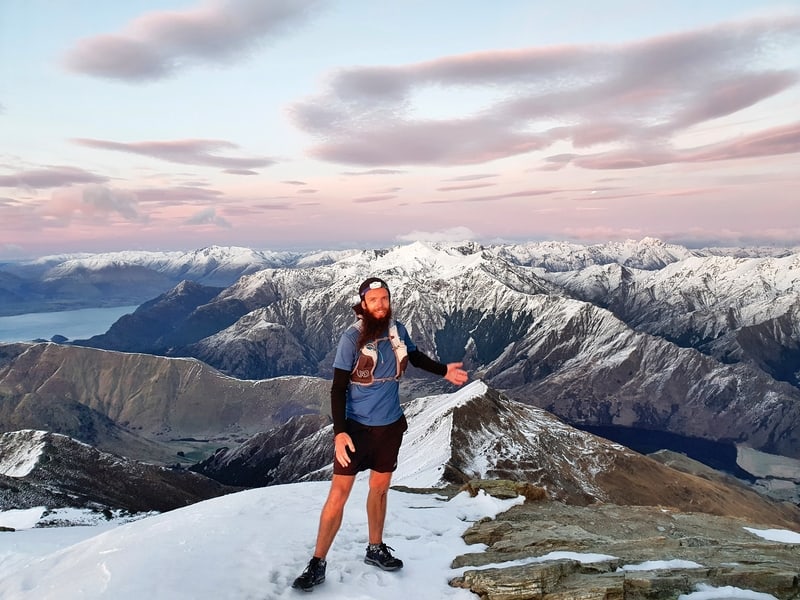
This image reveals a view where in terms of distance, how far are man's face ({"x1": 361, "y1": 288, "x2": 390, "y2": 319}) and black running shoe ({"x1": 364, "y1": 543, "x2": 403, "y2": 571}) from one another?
5.17m

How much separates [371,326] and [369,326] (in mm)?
39

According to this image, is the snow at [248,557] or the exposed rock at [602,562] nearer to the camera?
the snow at [248,557]

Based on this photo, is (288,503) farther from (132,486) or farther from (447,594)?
(132,486)

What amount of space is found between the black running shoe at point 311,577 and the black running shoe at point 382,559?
139 centimetres

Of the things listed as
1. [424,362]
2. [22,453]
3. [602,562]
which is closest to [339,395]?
[424,362]

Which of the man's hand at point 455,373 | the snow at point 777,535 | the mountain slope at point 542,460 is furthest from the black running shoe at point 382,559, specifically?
the mountain slope at point 542,460

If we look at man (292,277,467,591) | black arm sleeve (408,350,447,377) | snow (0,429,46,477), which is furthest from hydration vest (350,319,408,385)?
snow (0,429,46,477)

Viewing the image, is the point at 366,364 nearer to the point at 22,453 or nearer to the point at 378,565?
the point at 378,565

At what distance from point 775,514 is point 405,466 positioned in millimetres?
119201

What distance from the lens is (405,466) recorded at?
9856 centimetres

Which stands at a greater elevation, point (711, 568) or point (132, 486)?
point (711, 568)

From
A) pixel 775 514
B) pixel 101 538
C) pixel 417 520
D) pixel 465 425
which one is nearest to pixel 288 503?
pixel 417 520

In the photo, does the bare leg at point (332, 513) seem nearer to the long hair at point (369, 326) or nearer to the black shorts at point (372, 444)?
the black shorts at point (372, 444)

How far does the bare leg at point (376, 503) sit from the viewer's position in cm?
1030
